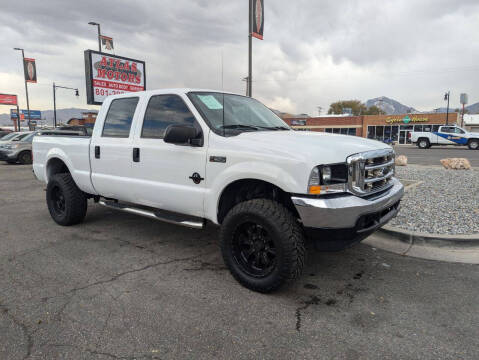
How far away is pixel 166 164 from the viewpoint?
151 inches

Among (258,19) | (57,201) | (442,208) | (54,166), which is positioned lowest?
(442,208)

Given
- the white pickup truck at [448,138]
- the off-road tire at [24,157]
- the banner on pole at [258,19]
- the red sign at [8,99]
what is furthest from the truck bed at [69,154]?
the red sign at [8,99]

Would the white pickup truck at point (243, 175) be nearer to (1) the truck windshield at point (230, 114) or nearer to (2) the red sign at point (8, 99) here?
(1) the truck windshield at point (230, 114)

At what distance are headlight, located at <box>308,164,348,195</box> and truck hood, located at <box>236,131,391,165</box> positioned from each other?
0.20 ft

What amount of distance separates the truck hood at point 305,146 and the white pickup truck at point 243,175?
0.03 feet

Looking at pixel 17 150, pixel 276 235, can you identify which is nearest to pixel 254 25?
pixel 276 235

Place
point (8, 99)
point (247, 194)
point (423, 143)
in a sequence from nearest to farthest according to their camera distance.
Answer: point (247, 194) → point (423, 143) → point (8, 99)

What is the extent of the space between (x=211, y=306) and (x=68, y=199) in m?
3.27

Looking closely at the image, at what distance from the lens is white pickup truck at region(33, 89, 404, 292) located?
9.59 ft

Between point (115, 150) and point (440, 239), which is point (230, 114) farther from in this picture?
point (440, 239)

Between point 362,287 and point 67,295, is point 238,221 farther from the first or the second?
point 67,295

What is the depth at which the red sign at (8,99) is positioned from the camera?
202 feet

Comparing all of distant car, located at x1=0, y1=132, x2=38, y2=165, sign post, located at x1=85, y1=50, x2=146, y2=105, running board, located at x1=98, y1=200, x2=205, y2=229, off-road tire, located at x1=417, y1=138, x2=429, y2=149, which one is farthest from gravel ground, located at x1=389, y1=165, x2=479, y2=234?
off-road tire, located at x1=417, y1=138, x2=429, y2=149

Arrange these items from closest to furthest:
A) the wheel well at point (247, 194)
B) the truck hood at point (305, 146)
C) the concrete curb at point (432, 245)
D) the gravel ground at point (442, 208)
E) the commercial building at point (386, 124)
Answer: the truck hood at point (305, 146) → the wheel well at point (247, 194) → the concrete curb at point (432, 245) → the gravel ground at point (442, 208) → the commercial building at point (386, 124)
